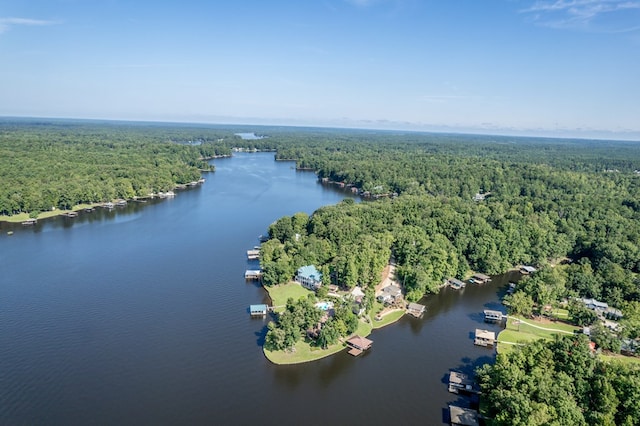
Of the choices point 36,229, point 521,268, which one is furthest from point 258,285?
point 36,229

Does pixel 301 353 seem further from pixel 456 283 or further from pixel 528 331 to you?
pixel 456 283

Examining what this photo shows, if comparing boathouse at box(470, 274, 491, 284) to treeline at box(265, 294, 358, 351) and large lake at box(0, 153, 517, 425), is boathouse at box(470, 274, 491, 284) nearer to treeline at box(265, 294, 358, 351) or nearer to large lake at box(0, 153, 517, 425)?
large lake at box(0, 153, 517, 425)

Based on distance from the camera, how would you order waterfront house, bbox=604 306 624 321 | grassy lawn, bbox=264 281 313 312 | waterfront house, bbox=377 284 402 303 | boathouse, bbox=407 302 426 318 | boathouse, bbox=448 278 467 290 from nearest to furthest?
waterfront house, bbox=604 306 624 321
boathouse, bbox=407 302 426 318
grassy lawn, bbox=264 281 313 312
waterfront house, bbox=377 284 402 303
boathouse, bbox=448 278 467 290

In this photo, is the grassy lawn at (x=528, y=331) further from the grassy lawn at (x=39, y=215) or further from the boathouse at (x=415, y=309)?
the grassy lawn at (x=39, y=215)

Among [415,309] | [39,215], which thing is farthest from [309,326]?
[39,215]

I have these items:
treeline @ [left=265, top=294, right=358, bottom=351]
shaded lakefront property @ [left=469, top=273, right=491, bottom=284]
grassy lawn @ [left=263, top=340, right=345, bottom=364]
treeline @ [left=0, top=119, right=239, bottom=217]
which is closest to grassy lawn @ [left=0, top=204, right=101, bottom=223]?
treeline @ [left=0, top=119, right=239, bottom=217]
